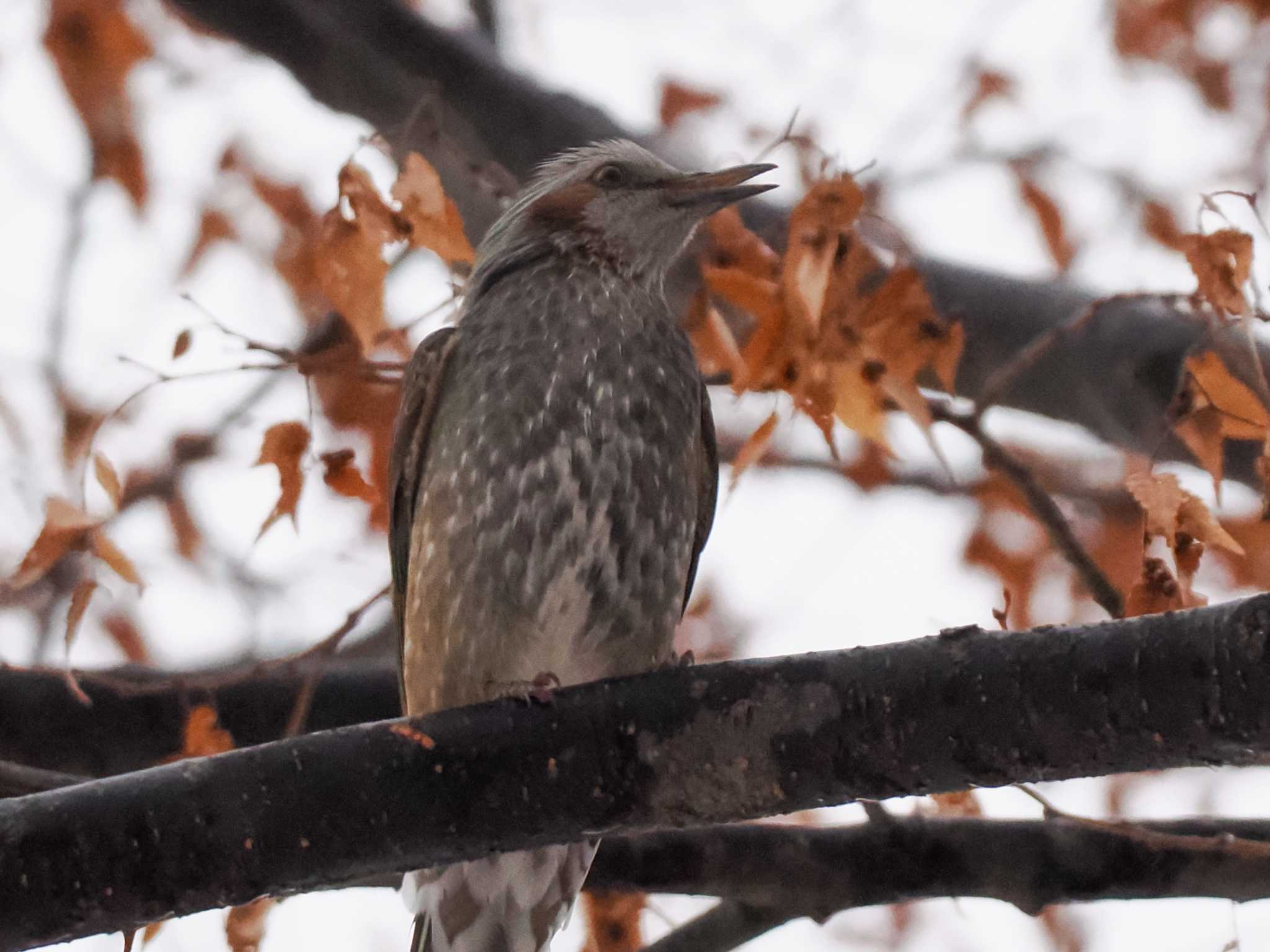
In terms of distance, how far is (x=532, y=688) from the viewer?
292 centimetres

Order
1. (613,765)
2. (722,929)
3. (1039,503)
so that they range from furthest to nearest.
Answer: (1039,503) → (722,929) → (613,765)

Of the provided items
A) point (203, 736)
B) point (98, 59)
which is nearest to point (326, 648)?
point (203, 736)

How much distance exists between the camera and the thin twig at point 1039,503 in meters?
3.52

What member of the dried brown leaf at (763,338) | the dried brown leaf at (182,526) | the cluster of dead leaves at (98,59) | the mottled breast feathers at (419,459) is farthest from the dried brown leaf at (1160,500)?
the dried brown leaf at (182,526)

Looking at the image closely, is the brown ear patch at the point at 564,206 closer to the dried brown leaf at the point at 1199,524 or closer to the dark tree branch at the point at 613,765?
the dark tree branch at the point at 613,765

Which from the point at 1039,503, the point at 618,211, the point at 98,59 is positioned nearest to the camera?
the point at 1039,503

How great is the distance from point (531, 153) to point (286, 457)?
1750 mm

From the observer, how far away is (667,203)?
4.13 m

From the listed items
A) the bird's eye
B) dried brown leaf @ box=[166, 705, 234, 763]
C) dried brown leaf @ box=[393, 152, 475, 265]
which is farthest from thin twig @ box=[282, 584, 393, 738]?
the bird's eye

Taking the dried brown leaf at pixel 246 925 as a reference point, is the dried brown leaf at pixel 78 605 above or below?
above

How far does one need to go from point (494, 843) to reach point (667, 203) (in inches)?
79.4

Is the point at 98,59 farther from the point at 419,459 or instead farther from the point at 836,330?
the point at 836,330

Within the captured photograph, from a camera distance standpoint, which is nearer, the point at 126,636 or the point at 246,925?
the point at 246,925

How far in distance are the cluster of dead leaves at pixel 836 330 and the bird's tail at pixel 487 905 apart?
1.19m
